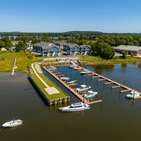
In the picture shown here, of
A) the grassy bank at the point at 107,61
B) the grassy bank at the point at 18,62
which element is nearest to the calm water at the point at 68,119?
the grassy bank at the point at 18,62

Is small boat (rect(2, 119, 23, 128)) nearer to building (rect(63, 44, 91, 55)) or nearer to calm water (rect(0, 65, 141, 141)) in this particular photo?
calm water (rect(0, 65, 141, 141))

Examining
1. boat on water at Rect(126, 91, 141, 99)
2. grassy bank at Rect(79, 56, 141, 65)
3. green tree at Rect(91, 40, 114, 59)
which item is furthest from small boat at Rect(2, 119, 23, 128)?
green tree at Rect(91, 40, 114, 59)

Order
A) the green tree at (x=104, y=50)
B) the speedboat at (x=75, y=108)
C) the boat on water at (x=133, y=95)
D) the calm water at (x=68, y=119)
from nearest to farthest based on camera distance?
1. the calm water at (x=68, y=119)
2. the speedboat at (x=75, y=108)
3. the boat on water at (x=133, y=95)
4. the green tree at (x=104, y=50)

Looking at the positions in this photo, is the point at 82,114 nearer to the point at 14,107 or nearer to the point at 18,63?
the point at 14,107

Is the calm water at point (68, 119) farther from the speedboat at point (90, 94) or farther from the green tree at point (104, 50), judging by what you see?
the green tree at point (104, 50)

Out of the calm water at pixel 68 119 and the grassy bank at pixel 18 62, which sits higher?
the grassy bank at pixel 18 62

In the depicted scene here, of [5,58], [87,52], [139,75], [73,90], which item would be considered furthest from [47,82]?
[87,52]

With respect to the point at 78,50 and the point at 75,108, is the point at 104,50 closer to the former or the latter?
the point at 78,50

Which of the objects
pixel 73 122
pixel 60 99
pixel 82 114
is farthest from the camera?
pixel 60 99

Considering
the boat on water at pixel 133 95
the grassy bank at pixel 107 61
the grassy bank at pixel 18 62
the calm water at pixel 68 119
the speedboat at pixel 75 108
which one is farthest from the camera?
the grassy bank at pixel 107 61
